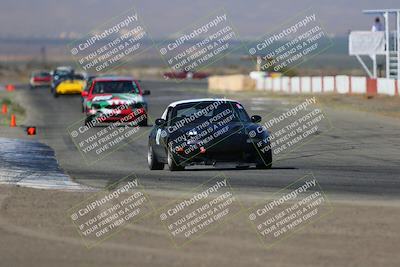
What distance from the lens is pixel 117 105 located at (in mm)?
31719

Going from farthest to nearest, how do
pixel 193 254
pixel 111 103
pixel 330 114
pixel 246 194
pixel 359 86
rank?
pixel 359 86 → pixel 330 114 → pixel 111 103 → pixel 246 194 → pixel 193 254

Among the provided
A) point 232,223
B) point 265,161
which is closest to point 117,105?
point 265,161

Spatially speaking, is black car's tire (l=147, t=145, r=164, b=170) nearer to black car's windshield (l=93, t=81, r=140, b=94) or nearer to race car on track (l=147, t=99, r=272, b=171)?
race car on track (l=147, t=99, r=272, b=171)

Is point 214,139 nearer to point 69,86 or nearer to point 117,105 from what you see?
point 117,105

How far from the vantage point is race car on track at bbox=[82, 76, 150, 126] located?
3162cm

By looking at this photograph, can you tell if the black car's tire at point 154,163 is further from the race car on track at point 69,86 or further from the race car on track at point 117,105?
the race car on track at point 69,86

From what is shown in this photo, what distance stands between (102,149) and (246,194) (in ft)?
34.8

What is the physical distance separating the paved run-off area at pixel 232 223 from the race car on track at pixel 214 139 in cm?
27

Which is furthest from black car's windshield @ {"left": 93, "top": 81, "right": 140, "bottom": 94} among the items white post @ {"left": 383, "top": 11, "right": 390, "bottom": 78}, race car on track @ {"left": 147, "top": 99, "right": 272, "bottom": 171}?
white post @ {"left": 383, "top": 11, "right": 390, "bottom": 78}

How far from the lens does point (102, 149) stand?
2361 cm

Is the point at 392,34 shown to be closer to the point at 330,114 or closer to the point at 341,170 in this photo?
the point at 330,114

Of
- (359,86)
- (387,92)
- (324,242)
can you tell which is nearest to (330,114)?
(387,92)

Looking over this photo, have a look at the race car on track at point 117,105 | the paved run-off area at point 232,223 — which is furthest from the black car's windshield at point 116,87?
the paved run-off area at point 232,223

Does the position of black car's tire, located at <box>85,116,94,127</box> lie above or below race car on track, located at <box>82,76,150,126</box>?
below
